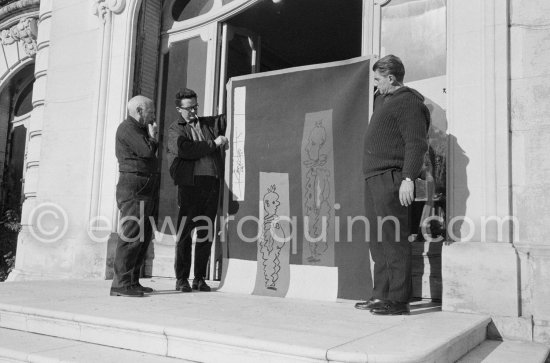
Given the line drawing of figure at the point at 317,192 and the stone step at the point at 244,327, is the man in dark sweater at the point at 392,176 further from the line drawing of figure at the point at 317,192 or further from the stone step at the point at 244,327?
the line drawing of figure at the point at 317,192

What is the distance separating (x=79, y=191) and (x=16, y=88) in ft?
16.2

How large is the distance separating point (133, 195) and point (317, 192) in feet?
5.08

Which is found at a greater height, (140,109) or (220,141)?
(140,109)

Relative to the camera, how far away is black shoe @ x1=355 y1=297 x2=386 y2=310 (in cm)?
369

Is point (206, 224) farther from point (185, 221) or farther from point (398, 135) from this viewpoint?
point (398, 135)

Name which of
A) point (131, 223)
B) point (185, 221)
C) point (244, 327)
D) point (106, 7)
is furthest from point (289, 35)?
point (244, 327)

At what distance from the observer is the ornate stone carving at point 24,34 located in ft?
29.3

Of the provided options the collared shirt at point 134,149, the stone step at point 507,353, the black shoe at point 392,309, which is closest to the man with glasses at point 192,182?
the collared shirt at point 134,149

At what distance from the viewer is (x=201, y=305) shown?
391cm

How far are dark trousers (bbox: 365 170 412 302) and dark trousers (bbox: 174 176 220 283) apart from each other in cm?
163

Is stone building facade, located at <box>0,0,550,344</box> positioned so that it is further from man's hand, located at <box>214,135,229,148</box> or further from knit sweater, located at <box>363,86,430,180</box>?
man's hand, located at <box>214,135,229,148</box>

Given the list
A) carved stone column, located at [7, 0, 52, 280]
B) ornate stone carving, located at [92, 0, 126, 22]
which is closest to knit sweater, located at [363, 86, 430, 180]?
ornate stone carving, located at [92, 0, 126, 22]

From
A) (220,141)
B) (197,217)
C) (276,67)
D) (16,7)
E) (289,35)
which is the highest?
(16,7)

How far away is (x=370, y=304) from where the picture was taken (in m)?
3.85
